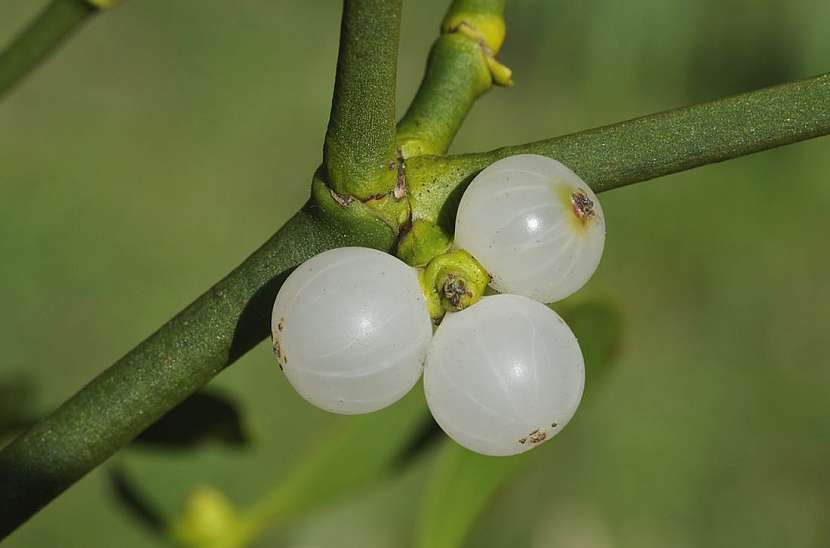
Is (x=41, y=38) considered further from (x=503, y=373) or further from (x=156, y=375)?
(x=503, y=373)

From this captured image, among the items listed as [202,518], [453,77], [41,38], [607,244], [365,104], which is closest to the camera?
[365,104]

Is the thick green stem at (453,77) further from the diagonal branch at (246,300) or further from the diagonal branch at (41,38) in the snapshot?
the diagonal branch at (41,38)

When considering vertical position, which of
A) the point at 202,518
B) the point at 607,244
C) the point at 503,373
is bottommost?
the point at 607,244

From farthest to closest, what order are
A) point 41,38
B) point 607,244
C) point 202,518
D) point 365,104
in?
point 607,244 → point 202,518 → point 41,38 → point 365,104

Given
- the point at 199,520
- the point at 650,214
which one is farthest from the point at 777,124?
the point at 650,214

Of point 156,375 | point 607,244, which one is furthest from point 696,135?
point 607,244

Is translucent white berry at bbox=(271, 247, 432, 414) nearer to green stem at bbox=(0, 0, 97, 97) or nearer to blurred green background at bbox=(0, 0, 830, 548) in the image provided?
green stem at bbox=(0, 0, 97, 97)

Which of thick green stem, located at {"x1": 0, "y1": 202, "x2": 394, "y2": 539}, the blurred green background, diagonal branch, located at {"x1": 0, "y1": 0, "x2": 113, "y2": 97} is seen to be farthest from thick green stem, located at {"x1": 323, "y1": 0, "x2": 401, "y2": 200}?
the blurred green background

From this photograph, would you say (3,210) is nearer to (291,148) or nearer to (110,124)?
(110,124)
